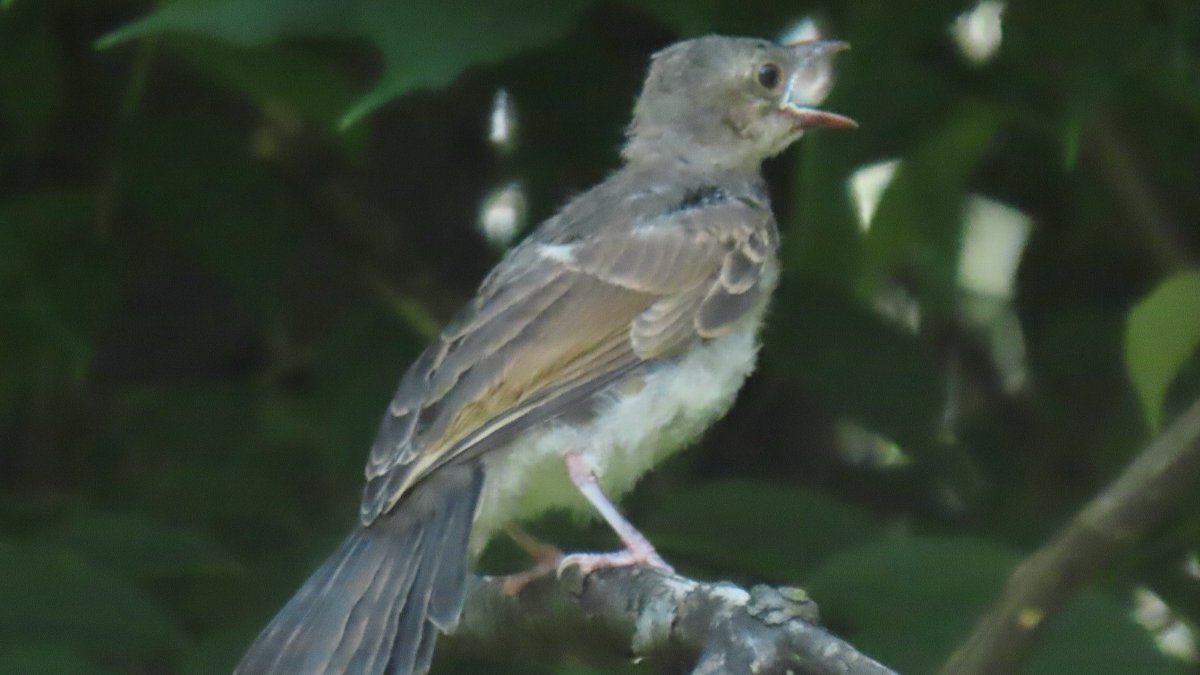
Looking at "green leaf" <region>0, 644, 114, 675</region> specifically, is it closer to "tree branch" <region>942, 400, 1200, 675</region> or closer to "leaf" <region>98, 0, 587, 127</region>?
"leaf" <region>98, 0, 587, 127</region>

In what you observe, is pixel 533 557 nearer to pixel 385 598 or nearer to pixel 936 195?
pixel 385 598

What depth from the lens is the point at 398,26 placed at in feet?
11.4

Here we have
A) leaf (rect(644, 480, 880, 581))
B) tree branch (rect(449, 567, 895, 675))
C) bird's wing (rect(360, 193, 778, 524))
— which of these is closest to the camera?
tree branch (rect(449, 567, 895, 675))

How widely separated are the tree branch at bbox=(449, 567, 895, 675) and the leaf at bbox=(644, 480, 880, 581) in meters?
0.48

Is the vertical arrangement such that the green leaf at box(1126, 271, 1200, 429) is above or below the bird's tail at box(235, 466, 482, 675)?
below

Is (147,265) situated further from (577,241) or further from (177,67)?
(577,241)

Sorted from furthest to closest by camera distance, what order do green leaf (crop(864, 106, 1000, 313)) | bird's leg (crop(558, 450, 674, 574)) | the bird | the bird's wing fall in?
green leaf (crop(864, 106, 1000, 313)) → the bird's wing → bird's leg (crop(558, 450, 674, 574)) → the bird

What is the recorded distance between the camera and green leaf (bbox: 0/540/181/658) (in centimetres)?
352

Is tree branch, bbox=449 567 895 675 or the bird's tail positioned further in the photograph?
the bird's tail

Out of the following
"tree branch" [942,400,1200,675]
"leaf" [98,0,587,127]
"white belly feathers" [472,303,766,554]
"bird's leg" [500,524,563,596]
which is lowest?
"tree branch" [942,400,1200,675]

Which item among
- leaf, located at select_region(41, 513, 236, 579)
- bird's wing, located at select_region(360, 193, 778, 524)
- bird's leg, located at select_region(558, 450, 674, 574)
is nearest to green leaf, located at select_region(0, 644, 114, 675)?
leaf, located at select_region(41, 513, 236, 579)

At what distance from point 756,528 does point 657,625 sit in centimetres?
107

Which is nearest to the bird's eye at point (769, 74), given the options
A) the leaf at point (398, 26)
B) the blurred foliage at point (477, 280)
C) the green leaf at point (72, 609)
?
the blurred foliage at point (477, 280)

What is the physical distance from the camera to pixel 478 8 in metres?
3.58
